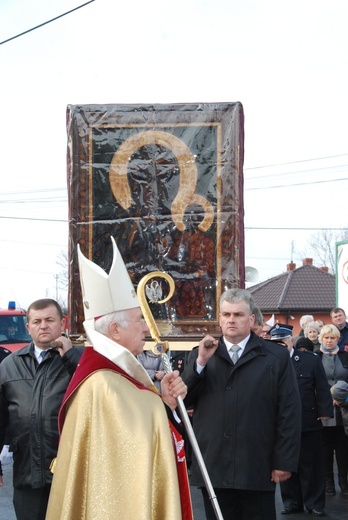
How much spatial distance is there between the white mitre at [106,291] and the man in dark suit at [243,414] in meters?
1.39

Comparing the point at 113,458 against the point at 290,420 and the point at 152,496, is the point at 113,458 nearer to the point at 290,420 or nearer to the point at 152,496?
the point at 152,496

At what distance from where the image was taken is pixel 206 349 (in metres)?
5.06

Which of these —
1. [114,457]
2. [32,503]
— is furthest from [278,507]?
[114,457]

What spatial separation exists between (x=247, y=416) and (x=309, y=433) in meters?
3.33

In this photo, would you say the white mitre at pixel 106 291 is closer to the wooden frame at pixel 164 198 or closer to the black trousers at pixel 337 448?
the wooden frame at pixel 164 198

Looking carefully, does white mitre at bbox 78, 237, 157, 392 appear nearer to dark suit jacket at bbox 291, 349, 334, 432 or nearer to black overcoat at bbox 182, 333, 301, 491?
black overcoat at bbox 182, 333, 301, 491

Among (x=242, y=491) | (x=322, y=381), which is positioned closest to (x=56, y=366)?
(x=242, y=491)

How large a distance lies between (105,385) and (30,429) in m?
1.64

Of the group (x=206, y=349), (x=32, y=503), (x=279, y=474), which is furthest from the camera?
(x=206, y=349)

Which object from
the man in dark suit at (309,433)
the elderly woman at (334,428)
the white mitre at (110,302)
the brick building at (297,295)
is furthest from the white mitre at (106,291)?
the brick building at (297,295)

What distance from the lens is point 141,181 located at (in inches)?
287

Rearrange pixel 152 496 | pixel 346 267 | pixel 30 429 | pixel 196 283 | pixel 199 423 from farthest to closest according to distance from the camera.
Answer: pixel 346 267 < pixel 196 283 < pixel 199 423 < pixel 30 429 < pixel 152 496

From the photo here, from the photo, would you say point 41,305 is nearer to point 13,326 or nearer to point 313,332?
point 313,332

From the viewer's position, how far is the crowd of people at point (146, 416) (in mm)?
3270
